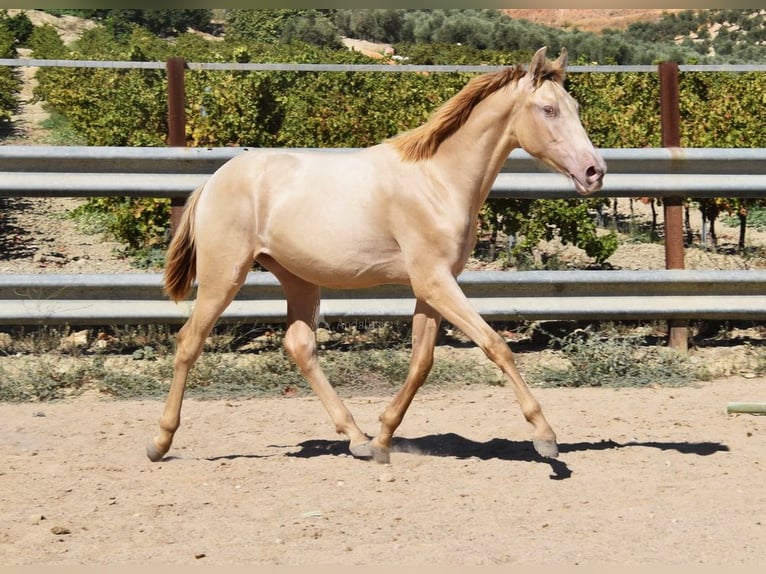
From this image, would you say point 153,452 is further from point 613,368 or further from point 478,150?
point 613,368

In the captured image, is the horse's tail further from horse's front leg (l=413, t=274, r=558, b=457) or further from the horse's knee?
horse's front leg (l=413, t=274, r=558, b=457)

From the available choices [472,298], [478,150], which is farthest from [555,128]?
[472,298]

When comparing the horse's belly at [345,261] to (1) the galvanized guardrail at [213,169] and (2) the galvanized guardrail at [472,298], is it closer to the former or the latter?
(2) the galvanized guardrail at [472,298]

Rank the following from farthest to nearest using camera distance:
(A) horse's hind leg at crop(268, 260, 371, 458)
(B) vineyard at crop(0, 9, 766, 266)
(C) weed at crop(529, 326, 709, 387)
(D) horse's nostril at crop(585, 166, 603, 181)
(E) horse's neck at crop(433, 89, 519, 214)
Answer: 1. (B) vineyard at crop(0, 9, 766, 266)
2. (C) weed at crop(529, 326, 709, 387)
3. (A) horse's hind leg at crop(268, 260, 371, 458)
4. (E) horse's neck at crop(433, 89, 519, 214)
5. (D) horse's nostril at crop(585, 166, 603, 181)

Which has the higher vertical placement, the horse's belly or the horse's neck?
the horse's neck

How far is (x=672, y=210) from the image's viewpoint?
7.62m

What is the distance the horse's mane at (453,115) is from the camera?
17.7 ft

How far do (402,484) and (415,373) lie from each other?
1.83ft

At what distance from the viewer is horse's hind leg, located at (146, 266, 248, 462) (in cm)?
551

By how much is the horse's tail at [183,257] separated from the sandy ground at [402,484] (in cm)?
80

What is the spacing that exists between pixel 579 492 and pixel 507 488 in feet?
1.01

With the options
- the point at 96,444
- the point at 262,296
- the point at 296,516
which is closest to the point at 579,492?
the point at 296,516

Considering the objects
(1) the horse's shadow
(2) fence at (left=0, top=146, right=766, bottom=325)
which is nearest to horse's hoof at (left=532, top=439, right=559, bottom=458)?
(1) the horse's shadow

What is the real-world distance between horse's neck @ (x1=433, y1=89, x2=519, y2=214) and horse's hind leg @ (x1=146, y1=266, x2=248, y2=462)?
1.13 meters
